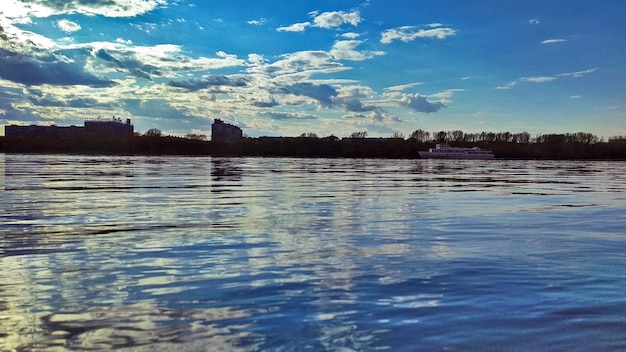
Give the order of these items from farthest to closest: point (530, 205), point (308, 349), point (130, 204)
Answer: point (530, 205), point (130, 204), point (308, 349)

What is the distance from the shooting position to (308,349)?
6.07m

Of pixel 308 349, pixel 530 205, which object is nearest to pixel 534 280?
pixel 308 349

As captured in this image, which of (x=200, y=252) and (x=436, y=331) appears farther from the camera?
(x=200, y=252)

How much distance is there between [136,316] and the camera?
23.3ft

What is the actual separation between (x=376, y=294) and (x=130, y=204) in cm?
1556

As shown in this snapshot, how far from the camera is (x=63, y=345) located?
19.9ft

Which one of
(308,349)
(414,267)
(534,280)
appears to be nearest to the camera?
(308,349)

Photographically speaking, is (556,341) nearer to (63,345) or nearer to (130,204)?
(63,345)

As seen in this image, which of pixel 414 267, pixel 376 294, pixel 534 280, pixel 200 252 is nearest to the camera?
pixel 376 294

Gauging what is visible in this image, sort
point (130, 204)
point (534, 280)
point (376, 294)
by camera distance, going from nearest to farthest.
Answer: point (376, 294) < point (534, 280) < point (130, 204)

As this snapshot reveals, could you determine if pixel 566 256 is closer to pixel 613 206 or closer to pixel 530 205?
pixel 530 205

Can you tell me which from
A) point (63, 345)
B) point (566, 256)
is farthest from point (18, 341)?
point (566, 256)

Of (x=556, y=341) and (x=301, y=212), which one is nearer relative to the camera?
(x=556, y=341)

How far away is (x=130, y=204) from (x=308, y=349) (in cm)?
1721
